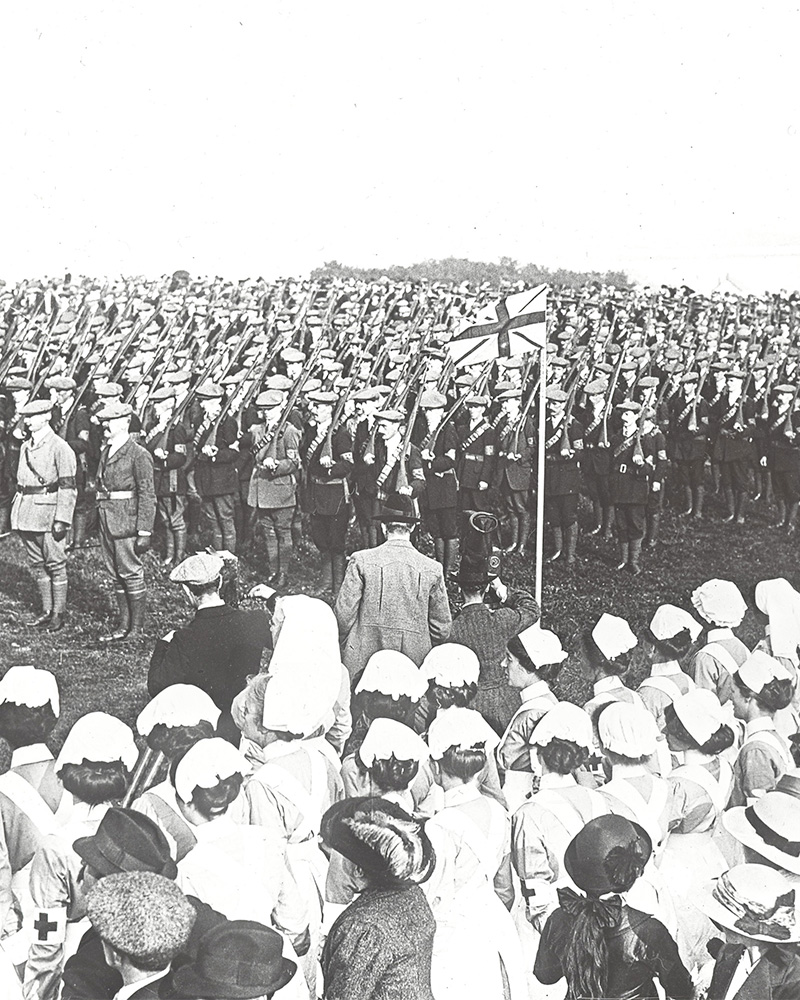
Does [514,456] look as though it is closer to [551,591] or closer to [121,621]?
[551,591]

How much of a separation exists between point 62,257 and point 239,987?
3411 mm

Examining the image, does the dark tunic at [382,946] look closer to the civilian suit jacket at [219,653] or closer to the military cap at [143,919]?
the military cap at [143,919]

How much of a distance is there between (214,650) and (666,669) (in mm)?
2066

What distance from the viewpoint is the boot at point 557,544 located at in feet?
19.3

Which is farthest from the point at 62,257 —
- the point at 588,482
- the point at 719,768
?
A: the point at 719,768

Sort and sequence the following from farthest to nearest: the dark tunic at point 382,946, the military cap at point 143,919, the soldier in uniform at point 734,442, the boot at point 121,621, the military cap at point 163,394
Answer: the military cap at point 163,394, the soldier in uniform at point 734,442, the boot at point 121,621, the dark tunic at point 382,946, the military cap at point 143,919

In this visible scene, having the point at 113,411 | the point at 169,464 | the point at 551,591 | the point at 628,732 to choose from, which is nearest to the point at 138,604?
the point at 169,464

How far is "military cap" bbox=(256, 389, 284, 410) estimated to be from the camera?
638cm

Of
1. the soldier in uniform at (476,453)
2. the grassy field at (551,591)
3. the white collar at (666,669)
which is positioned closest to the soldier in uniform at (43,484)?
the grassy field at (551,591)

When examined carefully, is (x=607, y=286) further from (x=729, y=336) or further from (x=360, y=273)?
(x=360, y=273)

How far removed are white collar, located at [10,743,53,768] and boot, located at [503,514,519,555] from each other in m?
2.49

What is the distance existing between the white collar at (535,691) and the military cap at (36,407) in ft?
9.26

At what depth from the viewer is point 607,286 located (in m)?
5.93

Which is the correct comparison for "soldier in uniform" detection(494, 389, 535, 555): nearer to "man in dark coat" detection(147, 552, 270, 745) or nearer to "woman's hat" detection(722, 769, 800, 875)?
"man in dark coat" detection(147, 552, 270, 745)
